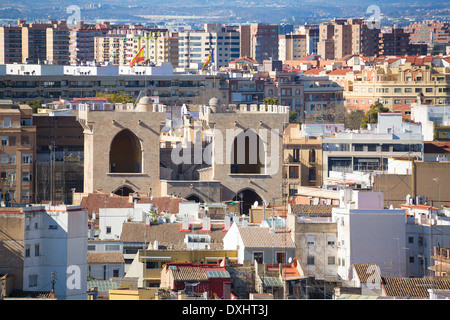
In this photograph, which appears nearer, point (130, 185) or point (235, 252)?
point (235, 252)

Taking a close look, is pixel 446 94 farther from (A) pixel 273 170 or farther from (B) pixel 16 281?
(B) pixel 16 281

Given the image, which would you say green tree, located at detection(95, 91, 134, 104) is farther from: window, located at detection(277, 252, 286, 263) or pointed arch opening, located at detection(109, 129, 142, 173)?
window, located at detection(277, 252, 286, 263)

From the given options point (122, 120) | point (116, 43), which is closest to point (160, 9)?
point (122, 120)

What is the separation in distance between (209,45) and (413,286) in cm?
7599

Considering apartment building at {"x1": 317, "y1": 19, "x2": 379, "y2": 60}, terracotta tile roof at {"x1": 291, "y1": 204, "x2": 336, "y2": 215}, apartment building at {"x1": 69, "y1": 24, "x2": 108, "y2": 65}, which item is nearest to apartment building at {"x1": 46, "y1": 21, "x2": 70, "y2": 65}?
apartment building at {"x1": 69, "y1": 24, "x2": 108, "y2": 65}

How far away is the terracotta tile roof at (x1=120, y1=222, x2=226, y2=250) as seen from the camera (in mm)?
14922

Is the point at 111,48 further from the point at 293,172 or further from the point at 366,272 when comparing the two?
the point at 366,272

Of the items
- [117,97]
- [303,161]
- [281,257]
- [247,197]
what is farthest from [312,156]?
[117,97]

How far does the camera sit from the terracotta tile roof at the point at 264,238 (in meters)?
13.0

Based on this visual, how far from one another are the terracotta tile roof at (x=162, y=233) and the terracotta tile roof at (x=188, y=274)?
365cm

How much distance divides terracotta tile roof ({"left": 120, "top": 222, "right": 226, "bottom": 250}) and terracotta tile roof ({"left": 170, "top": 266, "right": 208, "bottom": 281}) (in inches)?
144
